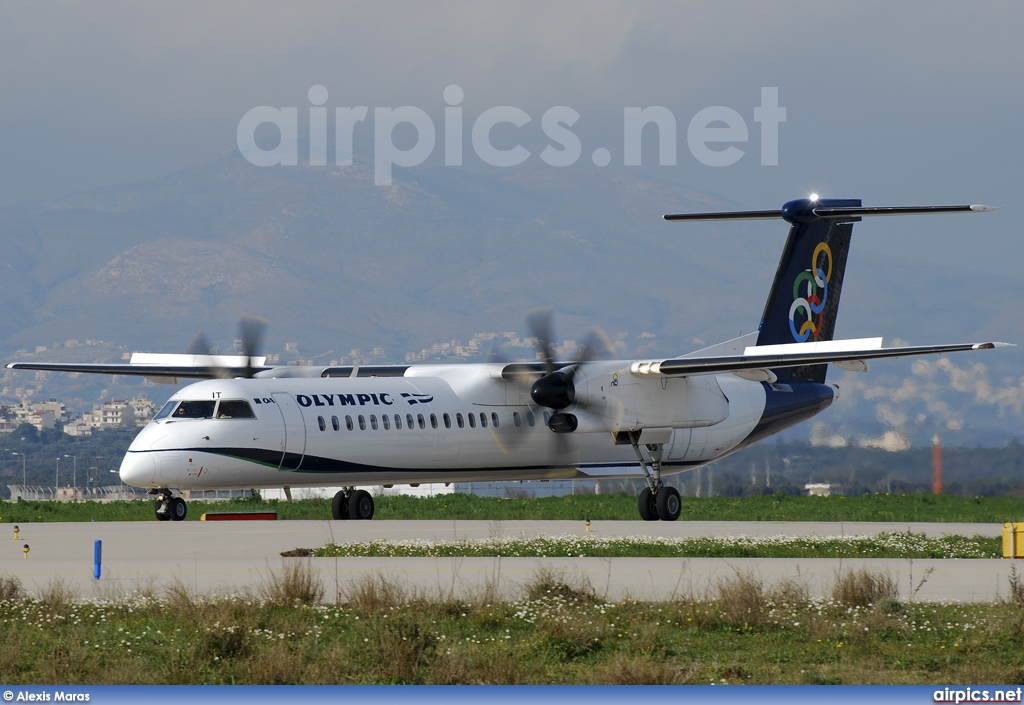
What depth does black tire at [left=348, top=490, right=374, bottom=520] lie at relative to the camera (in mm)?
35750

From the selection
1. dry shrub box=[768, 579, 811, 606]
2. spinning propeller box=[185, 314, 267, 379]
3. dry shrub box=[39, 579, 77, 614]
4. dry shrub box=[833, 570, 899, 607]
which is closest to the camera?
dry shrub box=[39, 579, 77, 614]

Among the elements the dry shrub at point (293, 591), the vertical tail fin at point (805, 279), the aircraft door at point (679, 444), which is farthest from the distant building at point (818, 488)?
the dry shrub at point (293, 591)

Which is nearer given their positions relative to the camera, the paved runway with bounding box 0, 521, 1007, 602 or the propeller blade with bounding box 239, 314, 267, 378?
the paved runway with bounding box 0, 521, 1007, 602

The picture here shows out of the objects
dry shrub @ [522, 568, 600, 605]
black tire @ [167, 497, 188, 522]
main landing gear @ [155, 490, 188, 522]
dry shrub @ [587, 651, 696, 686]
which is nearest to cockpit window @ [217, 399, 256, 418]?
main landing gear @ [155, 490, 188, 522]

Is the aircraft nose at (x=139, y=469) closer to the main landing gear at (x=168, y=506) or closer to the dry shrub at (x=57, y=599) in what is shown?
the main landing gear at (x=168, y=506)

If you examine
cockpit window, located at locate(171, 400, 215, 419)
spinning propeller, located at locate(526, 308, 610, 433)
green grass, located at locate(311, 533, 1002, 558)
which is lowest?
green grass, located at locate(311, 533, 1002, 558)

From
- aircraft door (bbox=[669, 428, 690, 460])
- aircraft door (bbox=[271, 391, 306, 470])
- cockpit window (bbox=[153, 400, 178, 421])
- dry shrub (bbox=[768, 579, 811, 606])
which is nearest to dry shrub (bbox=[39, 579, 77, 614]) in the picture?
dry shrub (bbox=[768, 579, 811, 606])

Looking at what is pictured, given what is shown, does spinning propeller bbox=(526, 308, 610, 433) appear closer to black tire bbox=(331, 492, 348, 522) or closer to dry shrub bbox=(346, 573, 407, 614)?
black tire bbox=(331, 492, 348, 522)

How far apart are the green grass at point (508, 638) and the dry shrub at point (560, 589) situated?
36mm

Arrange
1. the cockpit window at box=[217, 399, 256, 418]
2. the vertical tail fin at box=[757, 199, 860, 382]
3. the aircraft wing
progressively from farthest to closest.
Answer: the vertical tail fin at box=[757, 199, 860, 382], the aircraft wing, the cockpit window at box=[217, 399, 256, 418]

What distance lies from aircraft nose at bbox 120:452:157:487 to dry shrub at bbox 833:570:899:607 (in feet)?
57.0

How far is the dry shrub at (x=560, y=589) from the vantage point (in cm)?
1741

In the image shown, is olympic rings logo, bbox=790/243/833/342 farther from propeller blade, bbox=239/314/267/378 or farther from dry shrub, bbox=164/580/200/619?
dry shrub, bbox=164/580/200/619

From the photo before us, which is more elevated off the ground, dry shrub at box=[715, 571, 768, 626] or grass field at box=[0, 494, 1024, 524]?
grass field at box=[0, 494, 1024, 524]
